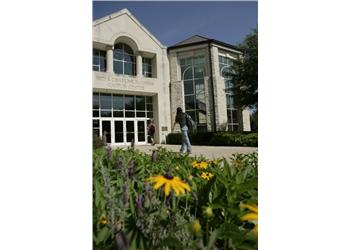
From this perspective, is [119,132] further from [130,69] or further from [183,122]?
[130,69]

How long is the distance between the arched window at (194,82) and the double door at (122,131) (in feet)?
0.94

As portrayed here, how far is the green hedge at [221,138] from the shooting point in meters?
1.31

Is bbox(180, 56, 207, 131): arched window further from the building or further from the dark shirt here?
the dark shirt

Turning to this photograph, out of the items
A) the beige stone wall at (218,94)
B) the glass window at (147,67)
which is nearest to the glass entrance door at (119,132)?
the glass window at (147,67)

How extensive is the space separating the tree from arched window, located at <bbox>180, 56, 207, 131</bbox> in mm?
183

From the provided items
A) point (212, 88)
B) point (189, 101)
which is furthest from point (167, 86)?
point (212, 88)

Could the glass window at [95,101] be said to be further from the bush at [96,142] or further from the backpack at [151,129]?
the backpack at [151,129]

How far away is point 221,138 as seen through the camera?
1542 mm

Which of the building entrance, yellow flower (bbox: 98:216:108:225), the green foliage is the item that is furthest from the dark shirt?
yellow flower (bbox: 98:216:108:225)

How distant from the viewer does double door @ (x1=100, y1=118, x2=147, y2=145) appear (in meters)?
1.22

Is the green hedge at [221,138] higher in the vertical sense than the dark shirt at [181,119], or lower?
lower
